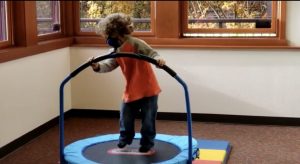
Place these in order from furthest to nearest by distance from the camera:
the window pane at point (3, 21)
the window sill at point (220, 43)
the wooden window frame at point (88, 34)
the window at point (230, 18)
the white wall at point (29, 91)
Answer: the wooden window frame at point (88, 34) < the window at point (230, 18) < the window sill at point (220, 43) < the window pane at point (3, 21) < the white wall at point (29, 91)

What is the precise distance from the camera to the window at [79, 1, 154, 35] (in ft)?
18.2

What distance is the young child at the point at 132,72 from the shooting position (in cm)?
361

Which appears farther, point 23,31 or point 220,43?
point 220,43

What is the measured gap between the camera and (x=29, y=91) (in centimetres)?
469

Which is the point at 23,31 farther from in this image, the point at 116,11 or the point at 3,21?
Result: the point at 116,11

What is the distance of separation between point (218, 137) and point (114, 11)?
75.7 inches

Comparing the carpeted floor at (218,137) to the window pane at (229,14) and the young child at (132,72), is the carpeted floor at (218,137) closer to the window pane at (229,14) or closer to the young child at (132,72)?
the young child at (132,72)

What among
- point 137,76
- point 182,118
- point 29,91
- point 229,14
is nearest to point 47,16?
point 29,91

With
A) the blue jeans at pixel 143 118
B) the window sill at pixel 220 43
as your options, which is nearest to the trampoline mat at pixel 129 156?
the blue jeans at pixel 143 118

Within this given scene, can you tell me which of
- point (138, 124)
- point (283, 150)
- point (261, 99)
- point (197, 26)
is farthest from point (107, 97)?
point (283, 150)

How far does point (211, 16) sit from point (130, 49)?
1913mm

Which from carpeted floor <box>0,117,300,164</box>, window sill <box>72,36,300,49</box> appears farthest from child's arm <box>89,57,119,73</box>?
window sill <box>72,36,300,49</box>

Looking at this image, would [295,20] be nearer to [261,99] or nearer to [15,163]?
[261,99]

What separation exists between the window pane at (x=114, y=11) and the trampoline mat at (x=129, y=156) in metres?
1.86
